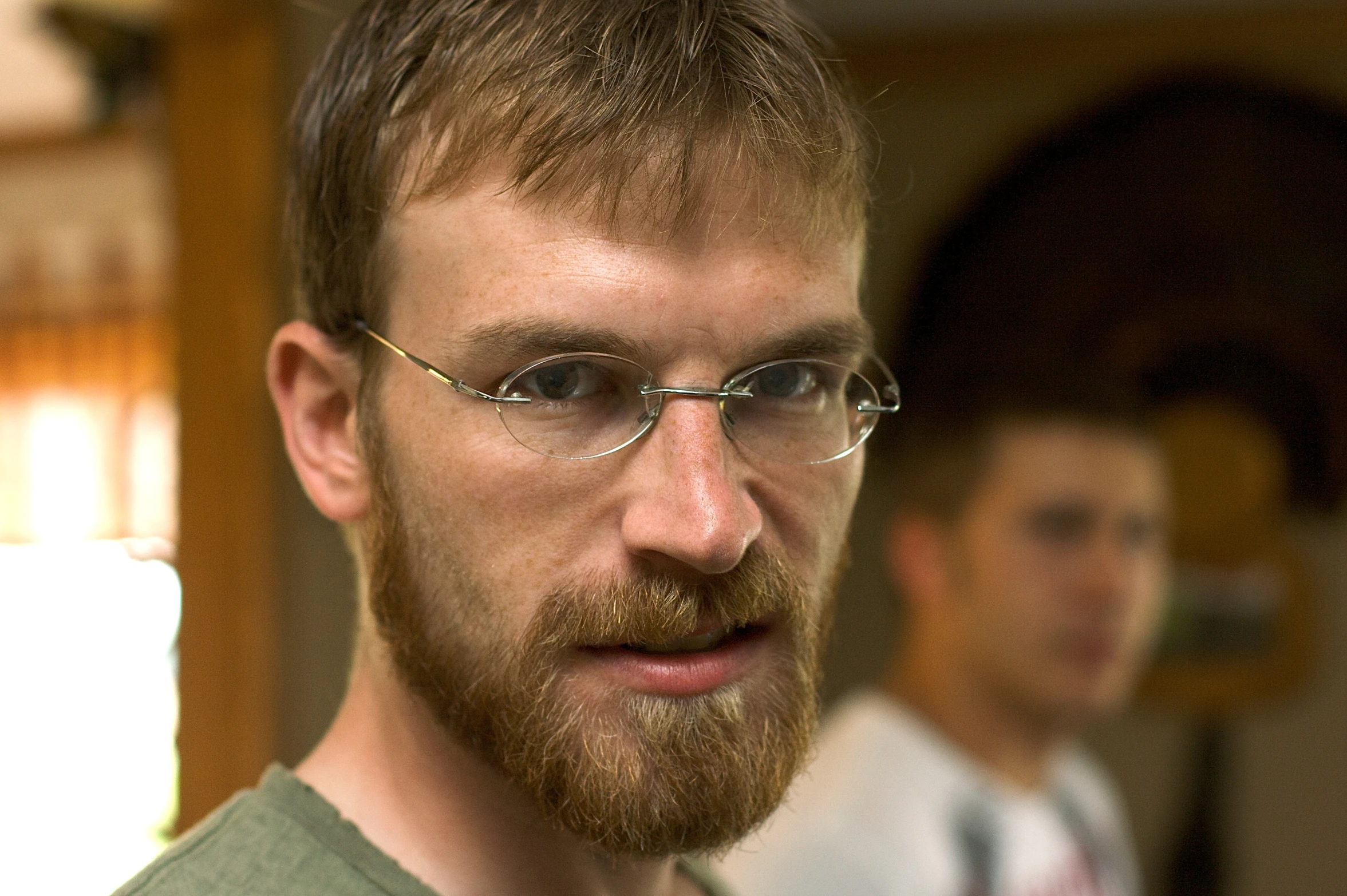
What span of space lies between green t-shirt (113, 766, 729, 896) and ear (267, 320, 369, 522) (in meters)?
0.18

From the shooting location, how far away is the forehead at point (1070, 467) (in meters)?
1.86

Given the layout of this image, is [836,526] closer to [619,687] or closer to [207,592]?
[619,687]

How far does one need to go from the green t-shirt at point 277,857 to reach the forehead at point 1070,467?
4.38 ft

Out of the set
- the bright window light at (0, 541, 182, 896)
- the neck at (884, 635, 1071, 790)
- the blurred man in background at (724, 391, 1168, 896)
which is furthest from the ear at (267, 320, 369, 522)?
the bright window light at (0, 541, 182, 896)

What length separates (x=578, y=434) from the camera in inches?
28.0

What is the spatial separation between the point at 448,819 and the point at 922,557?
1.31m

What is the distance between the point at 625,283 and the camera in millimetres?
688

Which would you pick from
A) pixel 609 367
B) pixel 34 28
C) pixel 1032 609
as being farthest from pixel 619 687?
pixel 34 28

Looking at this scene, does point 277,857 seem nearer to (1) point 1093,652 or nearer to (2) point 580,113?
(2) point 580,113

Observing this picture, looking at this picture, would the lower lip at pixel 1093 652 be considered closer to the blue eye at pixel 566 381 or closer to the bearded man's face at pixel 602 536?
the bearded man's face at pixel 602 536

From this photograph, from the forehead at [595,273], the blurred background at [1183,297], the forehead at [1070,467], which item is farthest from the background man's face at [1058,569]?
the forehead at [595,273]

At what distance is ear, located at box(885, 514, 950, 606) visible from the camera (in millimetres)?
1948

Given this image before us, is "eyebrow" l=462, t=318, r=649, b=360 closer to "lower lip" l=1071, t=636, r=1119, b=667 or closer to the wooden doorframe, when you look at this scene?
the wooden doorframe

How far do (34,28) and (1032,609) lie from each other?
6.71 ft
